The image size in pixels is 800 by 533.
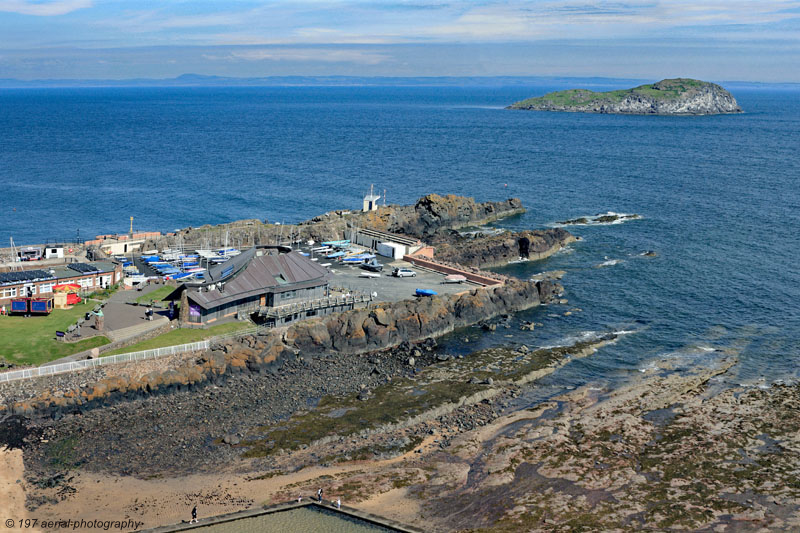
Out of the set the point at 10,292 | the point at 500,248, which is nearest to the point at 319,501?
the point at 10,292

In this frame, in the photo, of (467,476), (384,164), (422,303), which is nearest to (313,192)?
(384,164)

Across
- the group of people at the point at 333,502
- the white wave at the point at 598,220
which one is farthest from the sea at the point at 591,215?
the group of people at the point at 333,502

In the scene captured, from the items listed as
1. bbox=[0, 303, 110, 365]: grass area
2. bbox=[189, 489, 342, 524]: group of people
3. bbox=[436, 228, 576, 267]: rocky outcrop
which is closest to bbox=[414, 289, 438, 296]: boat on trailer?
bbox=[436, 228, 576, 267]: rocky outcrop

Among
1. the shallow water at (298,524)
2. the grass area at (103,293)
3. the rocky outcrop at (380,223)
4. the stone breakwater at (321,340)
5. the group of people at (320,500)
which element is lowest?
the shallow water at (298,524)

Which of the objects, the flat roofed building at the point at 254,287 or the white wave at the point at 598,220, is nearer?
the flat roofed building at the point at 254,287

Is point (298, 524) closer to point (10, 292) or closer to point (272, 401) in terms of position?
point (272, 401)

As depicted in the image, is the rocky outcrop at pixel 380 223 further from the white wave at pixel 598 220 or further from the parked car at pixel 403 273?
the parked car at pixel 403 273

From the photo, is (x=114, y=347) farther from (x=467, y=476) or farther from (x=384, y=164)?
(x=384, y=164)
